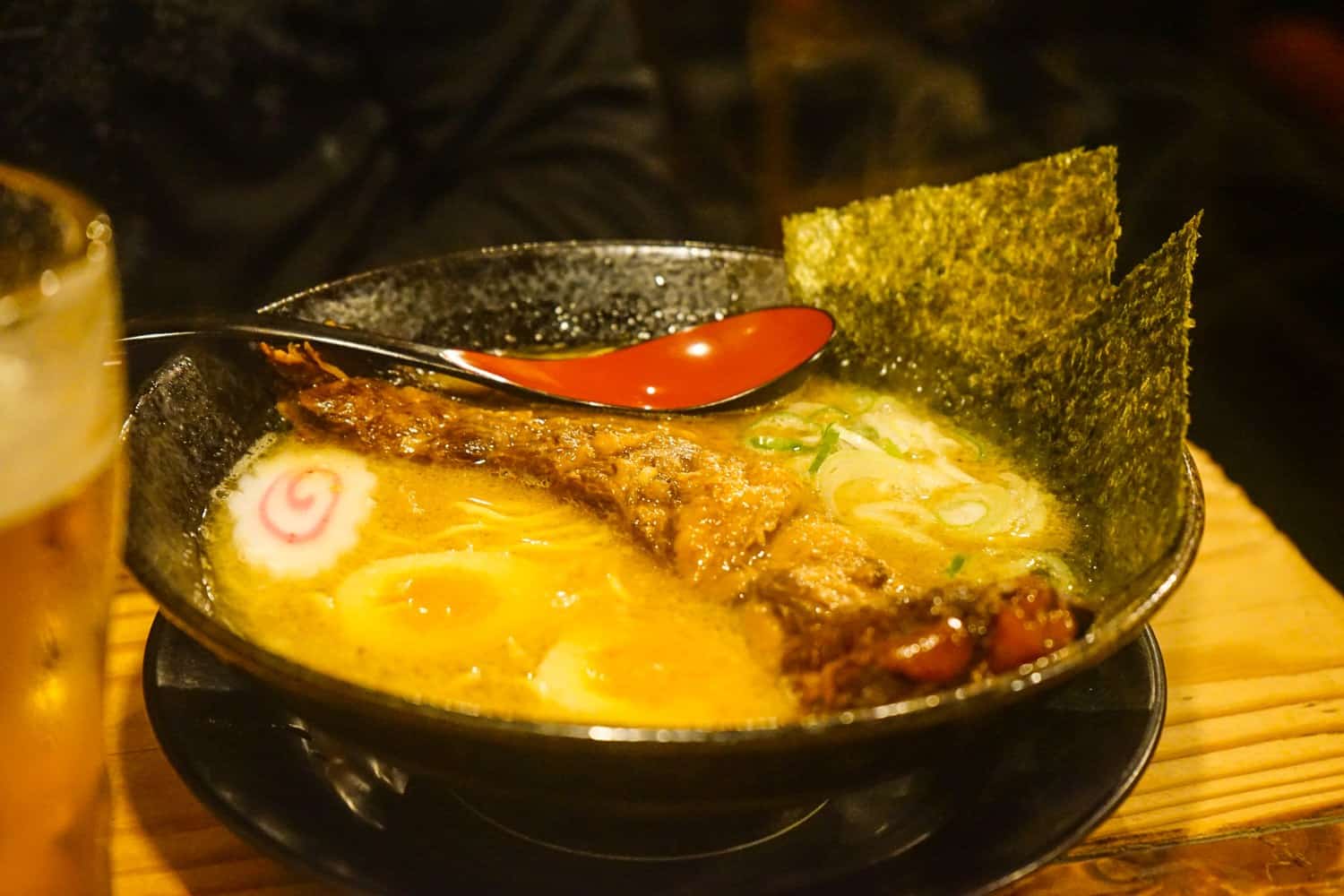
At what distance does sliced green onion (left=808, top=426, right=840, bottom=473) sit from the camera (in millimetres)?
1812

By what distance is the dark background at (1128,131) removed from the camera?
4.29m

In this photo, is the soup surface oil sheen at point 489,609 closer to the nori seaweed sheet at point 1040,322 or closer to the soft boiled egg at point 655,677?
the soft boiled egg at point 655,677

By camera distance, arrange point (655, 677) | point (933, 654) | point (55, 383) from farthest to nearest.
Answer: point (655, 677)
point (933, 654)
point (55, 383)

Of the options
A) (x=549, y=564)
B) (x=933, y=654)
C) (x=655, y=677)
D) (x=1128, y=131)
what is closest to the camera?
(x=933, y=654)

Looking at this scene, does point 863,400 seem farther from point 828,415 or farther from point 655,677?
point 655,677

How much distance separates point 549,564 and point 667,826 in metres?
0.47

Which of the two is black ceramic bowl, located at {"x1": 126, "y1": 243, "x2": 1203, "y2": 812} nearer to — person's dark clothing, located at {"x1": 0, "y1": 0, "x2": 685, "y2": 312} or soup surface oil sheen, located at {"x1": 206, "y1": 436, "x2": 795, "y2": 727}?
soup surface oil sheen, located at {"x1": 206, "y1": 436, "x2": 795, "y2": 727}

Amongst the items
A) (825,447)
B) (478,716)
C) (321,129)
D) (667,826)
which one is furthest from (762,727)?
(321,129)

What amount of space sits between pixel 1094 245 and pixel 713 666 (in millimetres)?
1018

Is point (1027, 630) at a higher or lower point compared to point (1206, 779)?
higher

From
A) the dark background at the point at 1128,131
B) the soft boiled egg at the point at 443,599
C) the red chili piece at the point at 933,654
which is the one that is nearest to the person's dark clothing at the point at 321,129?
the dark background at the point at 1128,131

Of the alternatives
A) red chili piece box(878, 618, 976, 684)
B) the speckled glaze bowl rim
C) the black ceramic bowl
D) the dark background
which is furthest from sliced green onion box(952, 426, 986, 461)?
the dark background

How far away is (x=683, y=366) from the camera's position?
6.70ft

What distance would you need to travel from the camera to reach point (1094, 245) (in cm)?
179
